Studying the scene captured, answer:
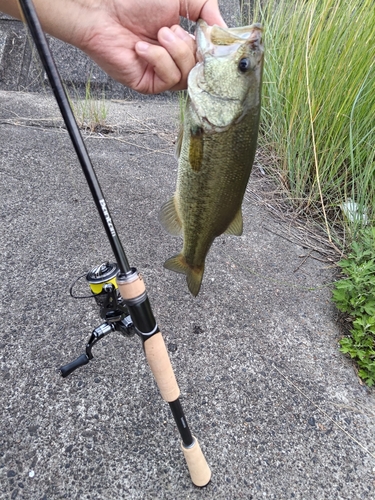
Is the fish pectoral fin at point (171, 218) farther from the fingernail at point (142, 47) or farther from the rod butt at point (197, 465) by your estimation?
the rod butt at point (197, 465)

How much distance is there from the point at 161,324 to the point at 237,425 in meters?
0.63

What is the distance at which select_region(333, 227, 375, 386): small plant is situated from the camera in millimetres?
1909

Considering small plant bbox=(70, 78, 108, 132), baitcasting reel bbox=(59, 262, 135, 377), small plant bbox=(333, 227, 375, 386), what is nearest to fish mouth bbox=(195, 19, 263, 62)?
baitcasting reel bbox=(59, 262, 135, 377)

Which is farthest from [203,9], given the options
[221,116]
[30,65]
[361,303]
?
[30,65]

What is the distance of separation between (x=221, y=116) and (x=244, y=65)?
0.54ft

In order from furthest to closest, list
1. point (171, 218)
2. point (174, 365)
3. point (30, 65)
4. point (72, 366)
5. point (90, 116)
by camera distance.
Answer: point (30, 65), point (90, 116), point (174, 365), point (72, 366), point (171, 218)

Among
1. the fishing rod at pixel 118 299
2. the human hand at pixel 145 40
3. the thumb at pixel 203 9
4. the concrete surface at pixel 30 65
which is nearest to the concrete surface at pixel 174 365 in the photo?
the fishing rod at pixel 118 299

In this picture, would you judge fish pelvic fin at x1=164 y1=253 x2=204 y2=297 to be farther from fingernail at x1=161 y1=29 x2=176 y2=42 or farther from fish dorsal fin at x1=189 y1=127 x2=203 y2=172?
fingernail at x1=161 y1=29 x2=176 y2=42

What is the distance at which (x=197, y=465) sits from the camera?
4.44ft

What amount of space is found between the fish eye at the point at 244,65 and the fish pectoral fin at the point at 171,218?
1.59 feet

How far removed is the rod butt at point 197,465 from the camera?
1334 millimetres

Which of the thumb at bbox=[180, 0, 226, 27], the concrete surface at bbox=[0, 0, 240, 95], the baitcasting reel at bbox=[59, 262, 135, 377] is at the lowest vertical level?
the baitcasting reel at bbox=[59, 262, 135, 377]

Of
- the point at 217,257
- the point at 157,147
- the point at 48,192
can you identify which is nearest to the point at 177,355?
the point at 217,257

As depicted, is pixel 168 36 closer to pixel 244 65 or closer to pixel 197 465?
pixel 244 65
